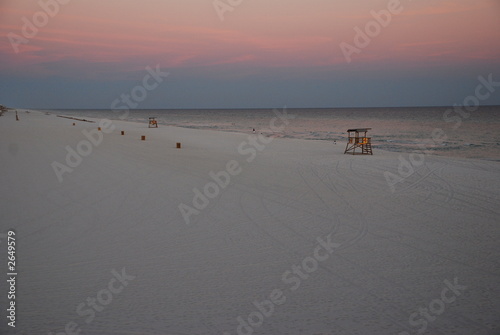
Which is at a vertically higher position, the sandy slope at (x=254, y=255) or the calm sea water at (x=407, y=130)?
the calm sea water at (x=407, y=130)

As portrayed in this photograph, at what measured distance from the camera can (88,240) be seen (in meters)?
6.31

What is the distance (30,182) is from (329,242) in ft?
27.0

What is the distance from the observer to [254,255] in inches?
228

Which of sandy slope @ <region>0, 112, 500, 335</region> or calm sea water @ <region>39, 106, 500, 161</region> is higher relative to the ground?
calm sea water @ <region>39, 106, 500, 161</region>

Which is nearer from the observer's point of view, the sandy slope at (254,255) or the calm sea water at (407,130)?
the sandy slope at (254,255)

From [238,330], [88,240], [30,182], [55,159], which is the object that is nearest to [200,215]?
[88,240]

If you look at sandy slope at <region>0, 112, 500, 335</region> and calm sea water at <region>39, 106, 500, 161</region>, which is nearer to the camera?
sandy slope at <region>0, 112, 500, 335</region>

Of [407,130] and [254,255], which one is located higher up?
[407,130]

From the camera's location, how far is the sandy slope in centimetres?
408

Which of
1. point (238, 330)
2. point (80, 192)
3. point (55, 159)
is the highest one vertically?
point (55, 159)

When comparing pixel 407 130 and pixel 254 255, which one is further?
pixel 407 130

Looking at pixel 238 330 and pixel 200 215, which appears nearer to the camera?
pixel 238 330

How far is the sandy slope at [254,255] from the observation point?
13.4 ft

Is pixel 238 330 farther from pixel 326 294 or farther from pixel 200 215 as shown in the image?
pixel 200 215
